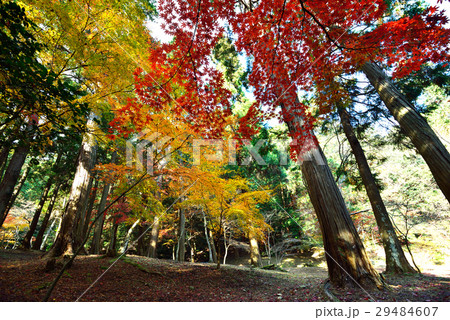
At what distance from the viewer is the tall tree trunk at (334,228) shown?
367cm

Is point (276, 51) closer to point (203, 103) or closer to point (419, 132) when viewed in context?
point (203, 103)

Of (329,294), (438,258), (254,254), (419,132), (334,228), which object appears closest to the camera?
(329,294)

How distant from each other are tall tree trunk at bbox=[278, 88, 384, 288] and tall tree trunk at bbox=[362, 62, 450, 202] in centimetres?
157

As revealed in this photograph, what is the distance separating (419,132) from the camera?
3707 millimetres

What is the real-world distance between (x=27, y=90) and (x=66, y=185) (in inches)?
433

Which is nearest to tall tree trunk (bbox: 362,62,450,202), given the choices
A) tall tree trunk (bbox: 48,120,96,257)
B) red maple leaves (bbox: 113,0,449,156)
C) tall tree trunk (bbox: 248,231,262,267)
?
red maple leaves (bbox: 113,0,449,156)

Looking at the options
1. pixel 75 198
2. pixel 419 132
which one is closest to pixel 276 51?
pixel 419 132

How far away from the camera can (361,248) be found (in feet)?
12.5

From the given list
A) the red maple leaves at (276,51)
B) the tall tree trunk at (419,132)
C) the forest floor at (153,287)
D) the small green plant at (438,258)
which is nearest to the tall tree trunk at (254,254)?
the forest floor at (153,287)

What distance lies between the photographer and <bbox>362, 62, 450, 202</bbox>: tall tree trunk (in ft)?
10.9

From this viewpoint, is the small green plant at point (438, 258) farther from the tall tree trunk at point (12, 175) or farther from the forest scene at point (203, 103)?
the tall tree trunk at point (12, 175)

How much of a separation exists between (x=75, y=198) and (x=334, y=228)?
6.88m

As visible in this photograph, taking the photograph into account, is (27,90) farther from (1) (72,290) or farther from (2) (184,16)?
(1) (72,290)

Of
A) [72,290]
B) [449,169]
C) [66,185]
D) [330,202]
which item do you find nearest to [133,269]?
[72,290]
